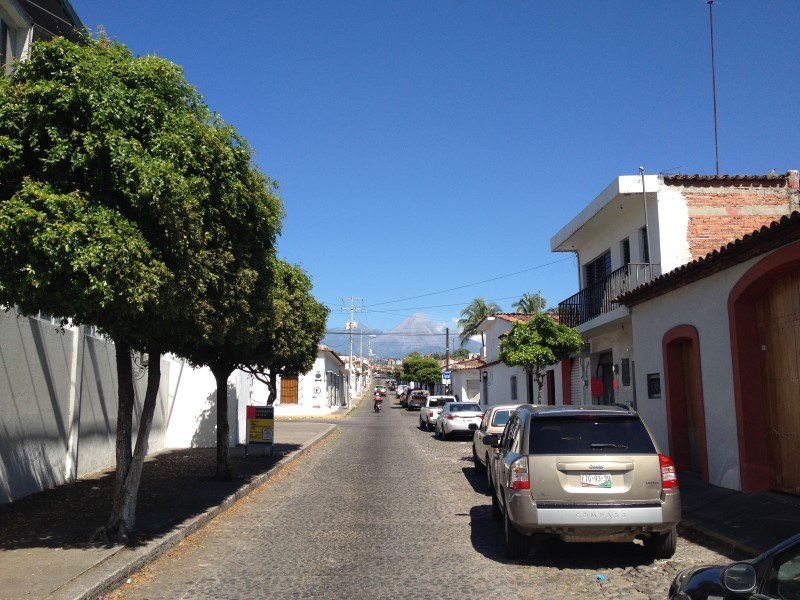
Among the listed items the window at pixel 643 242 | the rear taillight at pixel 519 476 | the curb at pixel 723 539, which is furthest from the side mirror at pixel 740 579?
the window at pixel 643 242

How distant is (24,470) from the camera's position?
11352 mm

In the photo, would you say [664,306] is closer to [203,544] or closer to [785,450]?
[785,450]

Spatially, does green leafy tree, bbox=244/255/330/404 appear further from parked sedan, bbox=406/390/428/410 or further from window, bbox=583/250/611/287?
parked sedan, bbox=406/390/428/410

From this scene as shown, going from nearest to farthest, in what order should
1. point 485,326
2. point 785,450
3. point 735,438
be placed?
point 785,450 < point 735,438 < point 485,326

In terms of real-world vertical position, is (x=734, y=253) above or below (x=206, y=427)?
above

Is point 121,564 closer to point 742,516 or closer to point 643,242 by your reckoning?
point 742,516

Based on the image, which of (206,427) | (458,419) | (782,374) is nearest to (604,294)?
(782,374)

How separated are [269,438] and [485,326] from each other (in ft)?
96.2

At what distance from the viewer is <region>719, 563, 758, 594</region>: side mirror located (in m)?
3.39

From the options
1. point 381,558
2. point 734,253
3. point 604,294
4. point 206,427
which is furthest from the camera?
point 206,427

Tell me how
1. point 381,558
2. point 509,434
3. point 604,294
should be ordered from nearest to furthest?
point 381,558, point 509,434, point 604,294

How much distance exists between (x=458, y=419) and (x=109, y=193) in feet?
67.9

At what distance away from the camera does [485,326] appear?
47.0 meters

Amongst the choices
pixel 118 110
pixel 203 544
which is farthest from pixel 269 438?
pixel 118 110
